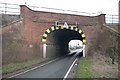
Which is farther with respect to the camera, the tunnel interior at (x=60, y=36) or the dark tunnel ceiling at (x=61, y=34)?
the dark tunnel ceiling at (x=61, y=34)

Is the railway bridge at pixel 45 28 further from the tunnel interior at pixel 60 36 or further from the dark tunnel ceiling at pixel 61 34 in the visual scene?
the dark tunnel ceiling at pixel 61 34

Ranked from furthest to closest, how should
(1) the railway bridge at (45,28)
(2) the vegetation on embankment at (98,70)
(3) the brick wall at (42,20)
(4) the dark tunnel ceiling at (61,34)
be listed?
1. (4) the dark tunnel ceiling at (61,34)
2. (3) the brick wall at (42,20)
3. (1) the railway bridge at (45,28)
4. (2) the vegetation on embankment at (98,70)

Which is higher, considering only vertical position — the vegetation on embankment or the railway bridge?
the railway bridge

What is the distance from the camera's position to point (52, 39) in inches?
1240

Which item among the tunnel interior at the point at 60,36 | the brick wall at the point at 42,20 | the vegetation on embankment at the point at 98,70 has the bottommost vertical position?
the vegetation on embankment at the point at 98,70

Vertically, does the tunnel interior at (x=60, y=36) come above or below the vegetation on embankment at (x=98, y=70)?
above

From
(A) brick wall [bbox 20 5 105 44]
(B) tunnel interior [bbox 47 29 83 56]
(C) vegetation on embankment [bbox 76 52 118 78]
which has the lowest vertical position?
(C) vegetation on embankment [bbox 76 52 118 78]

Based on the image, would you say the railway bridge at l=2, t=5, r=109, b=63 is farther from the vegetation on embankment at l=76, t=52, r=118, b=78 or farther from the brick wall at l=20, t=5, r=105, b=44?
the vegetation on embankment at l=76, t=52, r=118, b=78

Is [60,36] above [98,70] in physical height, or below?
above

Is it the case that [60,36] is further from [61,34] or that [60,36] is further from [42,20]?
[42,20]

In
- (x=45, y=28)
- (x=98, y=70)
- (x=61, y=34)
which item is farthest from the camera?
(x=61, y=34)

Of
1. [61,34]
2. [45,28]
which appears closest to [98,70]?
[45,28]

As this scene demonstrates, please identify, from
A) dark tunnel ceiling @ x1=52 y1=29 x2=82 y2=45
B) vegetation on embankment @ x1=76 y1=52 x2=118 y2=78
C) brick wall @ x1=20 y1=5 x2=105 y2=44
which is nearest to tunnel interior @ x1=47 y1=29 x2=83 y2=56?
dark tunnel ceiling @ x1=52 y1=29 x2=82 y2=45

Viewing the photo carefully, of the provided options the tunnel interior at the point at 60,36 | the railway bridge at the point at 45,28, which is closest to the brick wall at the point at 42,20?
the railway bridge at the point at 45,28
